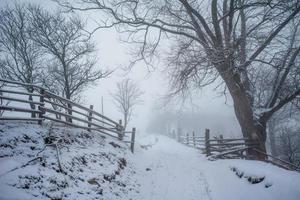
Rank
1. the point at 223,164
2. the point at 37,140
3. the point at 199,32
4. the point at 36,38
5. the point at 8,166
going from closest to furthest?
1. the point at 8,166
2. the point at 37,140
3. the point at 223,164
4. the point at 199,32
5. the point at 36,38

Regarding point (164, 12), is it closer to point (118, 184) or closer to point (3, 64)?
point (118, 184)

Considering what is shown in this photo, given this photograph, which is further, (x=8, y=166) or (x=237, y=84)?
(x=237, y=84)

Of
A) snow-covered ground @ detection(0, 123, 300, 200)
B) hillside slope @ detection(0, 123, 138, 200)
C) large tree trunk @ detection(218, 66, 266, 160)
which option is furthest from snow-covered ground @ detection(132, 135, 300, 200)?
large tree trunk @ detection(218, 66, 266, 160)

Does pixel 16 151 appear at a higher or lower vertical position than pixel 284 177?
higher

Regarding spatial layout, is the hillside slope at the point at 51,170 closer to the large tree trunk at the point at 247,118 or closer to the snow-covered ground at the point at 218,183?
the snow-covered ground at the point at 218,183

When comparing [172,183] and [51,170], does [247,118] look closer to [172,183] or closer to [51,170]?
[172,183]

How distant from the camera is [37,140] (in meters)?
5.44

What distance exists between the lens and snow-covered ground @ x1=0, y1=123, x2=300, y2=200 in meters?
3.95

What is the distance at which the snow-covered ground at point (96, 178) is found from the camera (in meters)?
3.95

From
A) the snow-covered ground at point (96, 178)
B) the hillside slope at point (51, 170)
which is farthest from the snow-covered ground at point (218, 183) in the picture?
the hillside slope at point (51, 170)

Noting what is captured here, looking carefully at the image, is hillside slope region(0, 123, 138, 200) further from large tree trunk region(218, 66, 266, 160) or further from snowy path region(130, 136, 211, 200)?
large tree trunk region(218, 66, 266, 160)

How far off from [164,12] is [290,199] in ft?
30.1

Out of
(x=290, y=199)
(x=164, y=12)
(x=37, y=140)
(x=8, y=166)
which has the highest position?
(x=164, y=12)

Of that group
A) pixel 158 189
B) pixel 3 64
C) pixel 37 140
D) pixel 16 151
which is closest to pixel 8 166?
pixel 16 151
